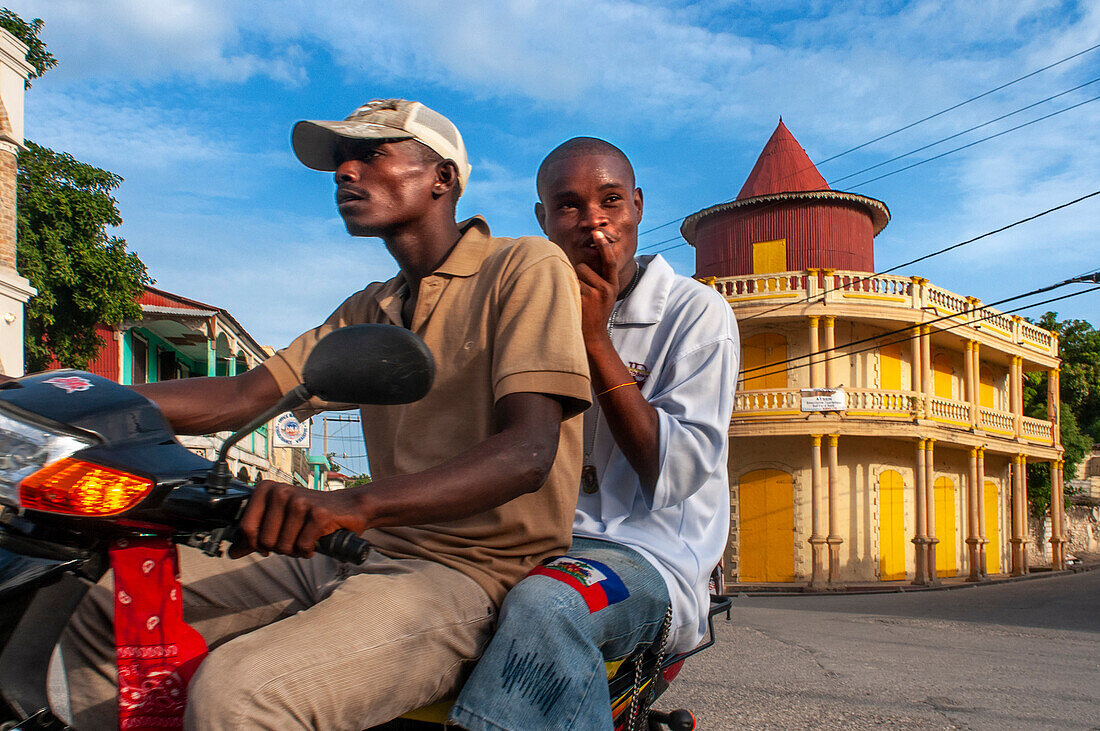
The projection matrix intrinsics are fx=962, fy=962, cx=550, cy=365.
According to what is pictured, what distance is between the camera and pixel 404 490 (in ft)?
4.80

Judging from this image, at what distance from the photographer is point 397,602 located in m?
1.48

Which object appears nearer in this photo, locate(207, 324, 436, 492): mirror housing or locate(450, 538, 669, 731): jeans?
locate(207, 324, 436, 492): mirror housing

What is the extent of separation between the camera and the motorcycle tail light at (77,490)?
4.03 ft

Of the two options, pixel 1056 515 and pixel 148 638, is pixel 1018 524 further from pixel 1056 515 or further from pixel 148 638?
pixel 148 638

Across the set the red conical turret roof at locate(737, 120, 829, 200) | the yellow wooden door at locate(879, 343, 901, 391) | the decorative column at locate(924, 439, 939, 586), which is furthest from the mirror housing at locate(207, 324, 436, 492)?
the red conical turret roof at locate(737, 120, 829, 200)

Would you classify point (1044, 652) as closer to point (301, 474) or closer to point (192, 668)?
point (192, 668)

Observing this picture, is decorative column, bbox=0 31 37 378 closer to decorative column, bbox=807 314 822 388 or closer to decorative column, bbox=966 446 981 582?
decorative column, bbox=807 314 822 388

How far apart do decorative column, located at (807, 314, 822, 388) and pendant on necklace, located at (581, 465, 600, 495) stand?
2112 cm

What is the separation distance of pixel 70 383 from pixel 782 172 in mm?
28759

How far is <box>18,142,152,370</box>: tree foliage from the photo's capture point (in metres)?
18.9

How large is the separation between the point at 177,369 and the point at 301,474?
15.3m

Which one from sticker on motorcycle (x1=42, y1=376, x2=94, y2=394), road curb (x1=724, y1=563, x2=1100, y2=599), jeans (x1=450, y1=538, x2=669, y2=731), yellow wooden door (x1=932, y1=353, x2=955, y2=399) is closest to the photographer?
sticker on motorcycle (x1=42, y1=376, x2=94, y2=394)

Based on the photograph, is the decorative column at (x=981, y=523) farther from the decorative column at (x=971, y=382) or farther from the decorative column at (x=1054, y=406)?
the decorative column at (x=1054, y=406)

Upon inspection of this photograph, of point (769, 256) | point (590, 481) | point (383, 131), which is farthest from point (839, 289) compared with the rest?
point (383, 131)
